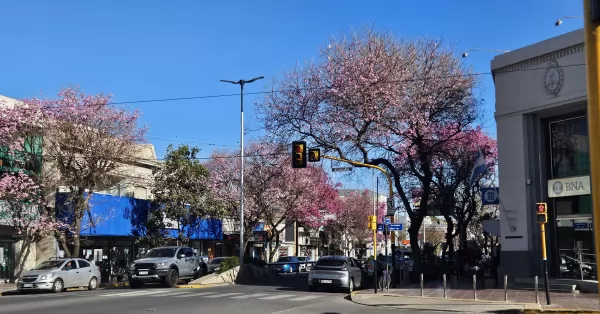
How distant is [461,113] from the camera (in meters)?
28.6

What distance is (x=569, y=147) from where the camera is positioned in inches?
890

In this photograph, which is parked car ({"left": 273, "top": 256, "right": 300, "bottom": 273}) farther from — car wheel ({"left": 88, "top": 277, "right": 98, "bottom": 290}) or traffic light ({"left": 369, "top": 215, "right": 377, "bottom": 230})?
traffic light ({"left": 369, "top": 215, "right": 377, "bottom": 230})

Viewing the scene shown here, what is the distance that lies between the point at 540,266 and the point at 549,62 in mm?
7922

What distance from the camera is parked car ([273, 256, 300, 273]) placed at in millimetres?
45375

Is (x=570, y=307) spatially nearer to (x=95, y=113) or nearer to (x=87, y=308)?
(x=87, y=308)

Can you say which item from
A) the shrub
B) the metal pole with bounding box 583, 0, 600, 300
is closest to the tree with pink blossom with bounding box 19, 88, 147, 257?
the shrub

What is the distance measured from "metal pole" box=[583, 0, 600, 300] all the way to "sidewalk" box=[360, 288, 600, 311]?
14.6 meters

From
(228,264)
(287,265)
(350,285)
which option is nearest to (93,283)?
(228,264)

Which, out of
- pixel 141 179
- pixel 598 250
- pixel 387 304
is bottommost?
pixel 387 304

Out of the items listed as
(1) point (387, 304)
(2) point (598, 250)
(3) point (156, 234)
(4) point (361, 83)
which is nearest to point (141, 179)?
(3) point (156, 234)

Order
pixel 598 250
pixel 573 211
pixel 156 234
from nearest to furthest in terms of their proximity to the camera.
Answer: pixel 598 250 → pixel 573 211 → pixel 156 234

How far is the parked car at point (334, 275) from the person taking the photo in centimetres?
2459

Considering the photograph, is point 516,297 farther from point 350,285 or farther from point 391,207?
point 350,285

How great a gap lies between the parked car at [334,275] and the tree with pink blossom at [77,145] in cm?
1171
